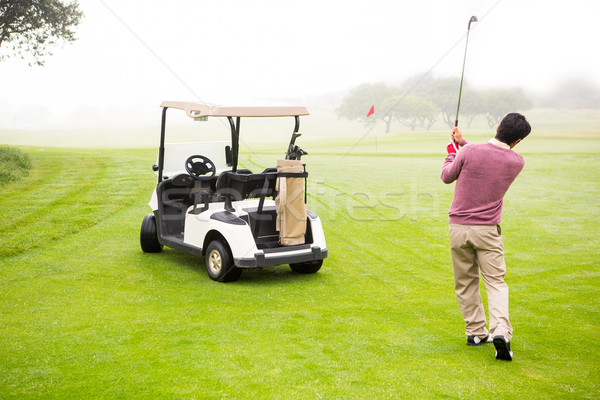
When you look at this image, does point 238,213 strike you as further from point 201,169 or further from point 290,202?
point 201,169

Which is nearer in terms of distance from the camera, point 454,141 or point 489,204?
point 489,204

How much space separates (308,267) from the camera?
262 inches

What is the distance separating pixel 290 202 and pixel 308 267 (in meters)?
1.00

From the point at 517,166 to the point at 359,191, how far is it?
424 inches

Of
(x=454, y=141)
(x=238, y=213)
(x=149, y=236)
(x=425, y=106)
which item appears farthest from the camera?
(x=425, y=106)

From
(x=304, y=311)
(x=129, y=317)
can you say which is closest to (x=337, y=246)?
(x=304, y=311)

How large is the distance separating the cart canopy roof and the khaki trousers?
105 inches

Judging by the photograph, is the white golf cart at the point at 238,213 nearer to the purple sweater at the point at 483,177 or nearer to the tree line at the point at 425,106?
the purple sweater at the point at 483,177

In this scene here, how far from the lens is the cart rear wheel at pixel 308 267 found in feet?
21.7

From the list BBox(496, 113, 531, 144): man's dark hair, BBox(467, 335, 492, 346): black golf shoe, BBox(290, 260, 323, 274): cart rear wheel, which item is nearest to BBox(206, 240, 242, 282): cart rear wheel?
BBox(290, 260, 323, 274): cart rear wheel

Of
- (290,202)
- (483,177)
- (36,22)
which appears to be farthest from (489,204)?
(36,22)

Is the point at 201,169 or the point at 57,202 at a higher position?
the point at 201,169

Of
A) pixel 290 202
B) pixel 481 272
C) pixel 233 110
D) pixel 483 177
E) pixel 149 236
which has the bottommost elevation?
pixel 149 236

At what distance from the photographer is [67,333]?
4398mm
